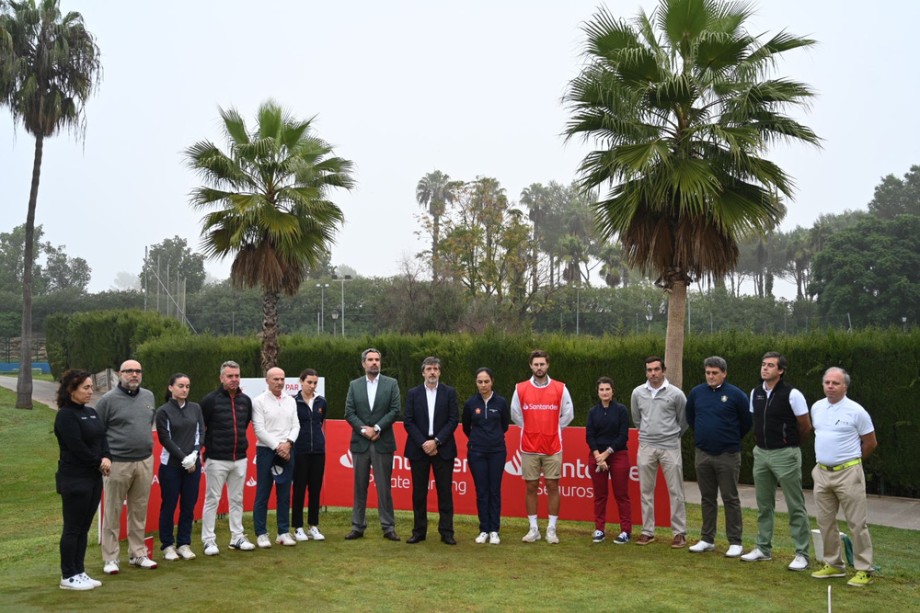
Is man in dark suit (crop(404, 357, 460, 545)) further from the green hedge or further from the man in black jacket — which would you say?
the green hedge

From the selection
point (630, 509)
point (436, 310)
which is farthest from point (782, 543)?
point (436, 310)

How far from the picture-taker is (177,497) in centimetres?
848

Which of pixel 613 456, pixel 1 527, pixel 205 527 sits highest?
pixel 613 456

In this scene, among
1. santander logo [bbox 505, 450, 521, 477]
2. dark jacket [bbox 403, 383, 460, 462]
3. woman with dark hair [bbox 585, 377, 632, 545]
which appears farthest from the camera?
santander logo [bbox 505, 450, 521, 477]

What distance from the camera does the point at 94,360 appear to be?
36.8 m

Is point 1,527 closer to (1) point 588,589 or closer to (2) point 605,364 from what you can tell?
(1) point 588,589

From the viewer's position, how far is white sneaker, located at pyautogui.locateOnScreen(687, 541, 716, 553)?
873 cm

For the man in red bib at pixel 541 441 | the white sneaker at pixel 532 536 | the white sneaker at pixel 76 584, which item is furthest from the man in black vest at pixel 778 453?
the white sneaker at pixel 76 584

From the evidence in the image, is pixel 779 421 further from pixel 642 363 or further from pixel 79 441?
pixel 642 363

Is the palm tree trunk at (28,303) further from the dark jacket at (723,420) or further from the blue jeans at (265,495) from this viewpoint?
the dark jacket at (723,420)

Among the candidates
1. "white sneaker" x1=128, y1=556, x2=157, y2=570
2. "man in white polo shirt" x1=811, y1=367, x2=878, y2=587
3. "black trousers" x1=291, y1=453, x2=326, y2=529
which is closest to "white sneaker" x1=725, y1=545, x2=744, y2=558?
"man in white polo shirt" x1=811, y1=367, x2=878, y2=587

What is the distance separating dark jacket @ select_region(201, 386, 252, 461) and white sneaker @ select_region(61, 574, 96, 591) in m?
1.78

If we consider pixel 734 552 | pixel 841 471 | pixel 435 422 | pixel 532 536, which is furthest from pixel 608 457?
pixel 841 471

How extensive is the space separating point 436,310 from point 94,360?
65.3 ft
